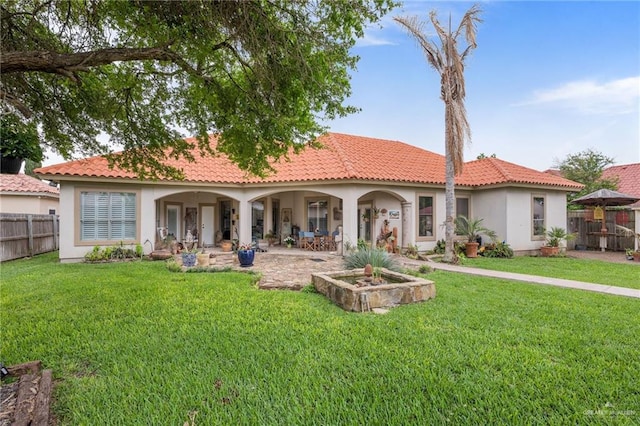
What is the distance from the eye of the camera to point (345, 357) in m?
3.87

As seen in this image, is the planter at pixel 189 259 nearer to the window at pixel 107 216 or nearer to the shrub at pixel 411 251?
the window at pixel 107 216

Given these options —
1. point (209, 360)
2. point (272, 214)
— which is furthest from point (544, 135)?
point (209, 360)

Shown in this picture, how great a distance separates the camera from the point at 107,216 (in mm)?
12336

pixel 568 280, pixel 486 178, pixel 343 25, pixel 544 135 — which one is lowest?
pixel 568 280

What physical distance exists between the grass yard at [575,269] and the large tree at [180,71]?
322 inches

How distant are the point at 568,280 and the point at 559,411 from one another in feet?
23.9

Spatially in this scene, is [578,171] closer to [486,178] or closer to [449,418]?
[486,178]

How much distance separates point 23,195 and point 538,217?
87.0ft

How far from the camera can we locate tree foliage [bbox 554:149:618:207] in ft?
68.9

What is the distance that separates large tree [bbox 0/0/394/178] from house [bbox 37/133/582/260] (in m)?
5.56

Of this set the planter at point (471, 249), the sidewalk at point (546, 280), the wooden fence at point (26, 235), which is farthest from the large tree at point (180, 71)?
the planter at point (471, 249)

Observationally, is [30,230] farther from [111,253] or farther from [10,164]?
[10,164]

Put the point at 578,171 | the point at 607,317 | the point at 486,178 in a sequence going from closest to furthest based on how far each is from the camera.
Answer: the point at 607,317 → the point at 486,178 → the point at 578,171

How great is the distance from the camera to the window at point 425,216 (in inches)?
579
